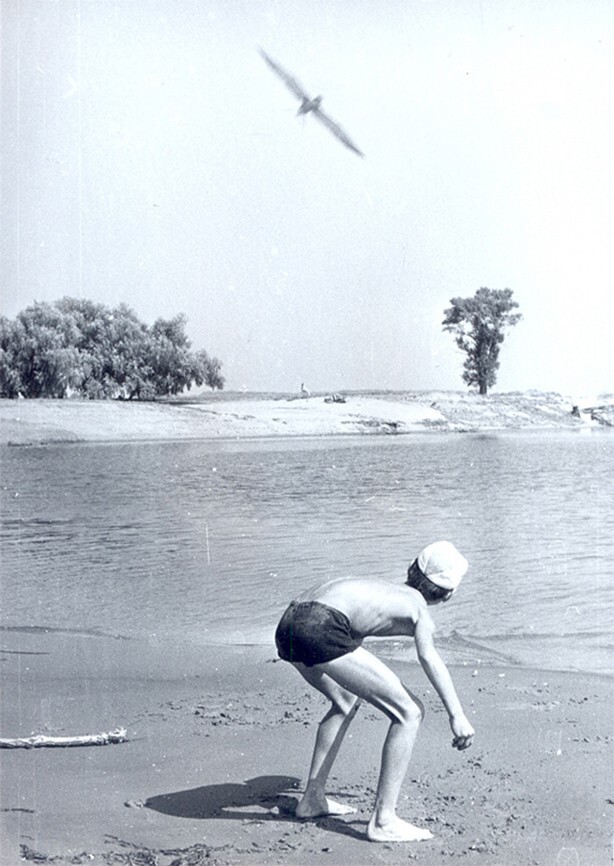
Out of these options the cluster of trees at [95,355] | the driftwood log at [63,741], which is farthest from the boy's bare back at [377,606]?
the cluster of trees at [95,355]

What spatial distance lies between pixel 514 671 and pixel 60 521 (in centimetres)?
812

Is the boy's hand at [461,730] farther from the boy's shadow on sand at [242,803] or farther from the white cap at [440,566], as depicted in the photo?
the boy's shadow on sand at [242,803]

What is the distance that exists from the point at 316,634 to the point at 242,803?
0.95m

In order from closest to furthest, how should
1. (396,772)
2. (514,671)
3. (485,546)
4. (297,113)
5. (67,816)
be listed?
(396,772), (67,816), (514,671), (297,113), (485,546)

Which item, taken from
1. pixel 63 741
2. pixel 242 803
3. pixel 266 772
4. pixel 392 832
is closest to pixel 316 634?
pixel 392 832

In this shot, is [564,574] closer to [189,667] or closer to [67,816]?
[189,667]

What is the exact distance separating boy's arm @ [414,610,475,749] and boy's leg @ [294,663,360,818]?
0.38 meters

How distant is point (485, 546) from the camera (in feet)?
43.1

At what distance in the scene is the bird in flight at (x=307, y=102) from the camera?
7668 millimetres

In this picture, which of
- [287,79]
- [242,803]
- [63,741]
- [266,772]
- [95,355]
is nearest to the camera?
[242,803]

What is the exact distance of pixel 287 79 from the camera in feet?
25.4

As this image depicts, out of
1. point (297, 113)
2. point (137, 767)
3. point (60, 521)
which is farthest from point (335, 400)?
point (137, 767)

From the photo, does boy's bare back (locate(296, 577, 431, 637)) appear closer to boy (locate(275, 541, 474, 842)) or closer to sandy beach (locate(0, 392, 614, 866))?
boy (locate(275, 541, 474, 842))

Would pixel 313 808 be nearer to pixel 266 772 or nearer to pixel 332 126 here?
pixel 266 772
